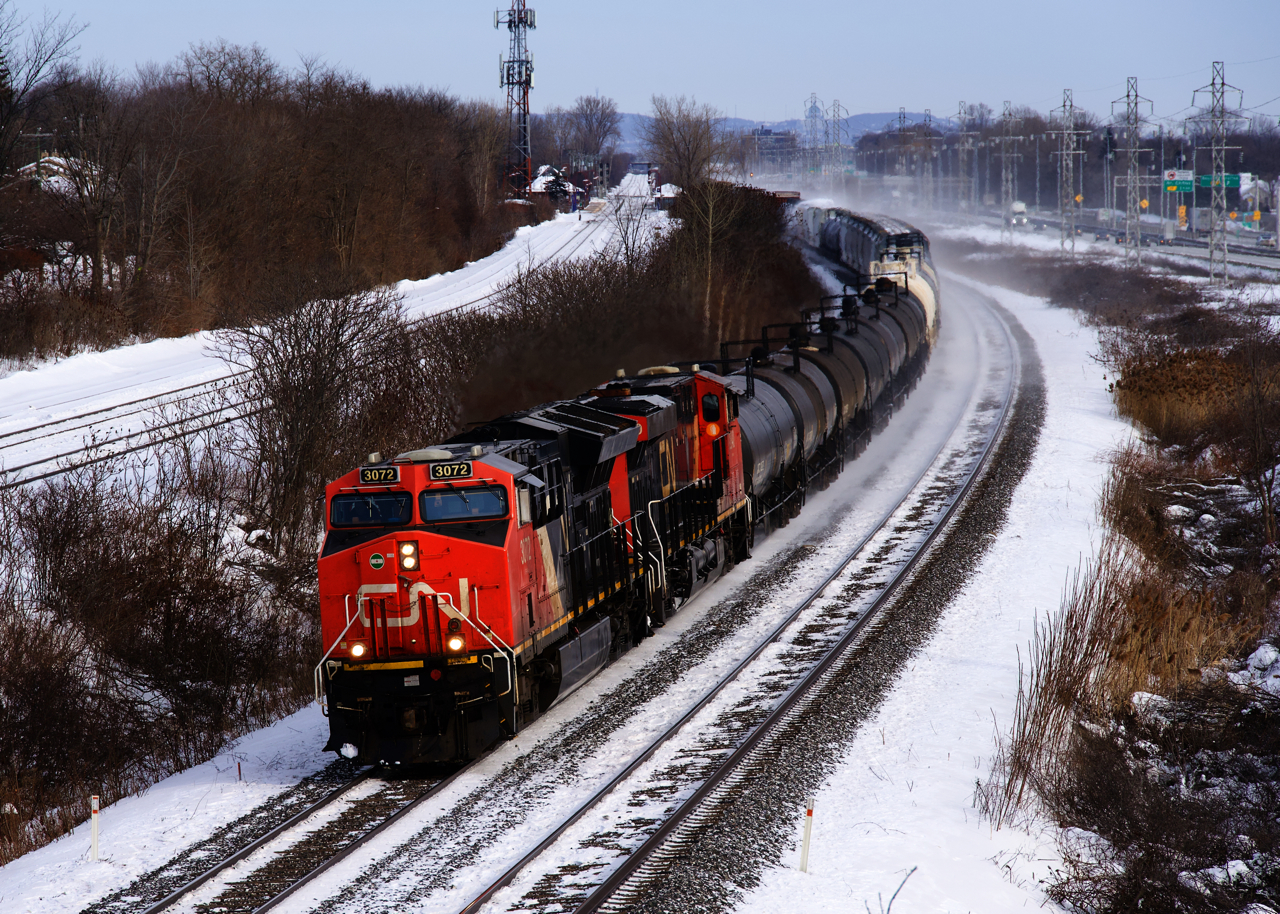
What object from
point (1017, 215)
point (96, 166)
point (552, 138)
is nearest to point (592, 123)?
point (552, 138)

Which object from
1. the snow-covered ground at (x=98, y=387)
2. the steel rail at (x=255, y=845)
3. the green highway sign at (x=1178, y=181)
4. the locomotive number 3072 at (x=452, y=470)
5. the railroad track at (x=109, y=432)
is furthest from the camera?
the green highway sign at (x=1178, y=181)

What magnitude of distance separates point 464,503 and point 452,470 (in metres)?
0.39

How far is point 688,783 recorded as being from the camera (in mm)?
11836


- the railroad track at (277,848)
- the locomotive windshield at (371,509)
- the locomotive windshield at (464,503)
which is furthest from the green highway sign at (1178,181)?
the railroad track at (277,848)

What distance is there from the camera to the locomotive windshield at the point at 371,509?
39.8 ft

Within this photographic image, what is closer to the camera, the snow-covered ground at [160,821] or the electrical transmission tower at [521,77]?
the snow-covered ground at [160,821]

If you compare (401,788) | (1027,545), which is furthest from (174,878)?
(1027,545)

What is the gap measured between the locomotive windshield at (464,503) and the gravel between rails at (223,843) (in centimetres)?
313

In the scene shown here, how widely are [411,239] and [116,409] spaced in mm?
40254

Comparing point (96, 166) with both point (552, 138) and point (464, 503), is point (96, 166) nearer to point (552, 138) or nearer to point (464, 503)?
point (464, 503)

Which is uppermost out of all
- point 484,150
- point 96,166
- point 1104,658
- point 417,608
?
point 484,150

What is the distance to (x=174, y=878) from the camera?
390 inches

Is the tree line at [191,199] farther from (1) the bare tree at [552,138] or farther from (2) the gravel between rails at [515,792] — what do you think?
(1) the bare tree at [552,138]

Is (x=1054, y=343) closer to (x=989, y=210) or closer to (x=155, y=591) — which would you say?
(x=155, y=591)
